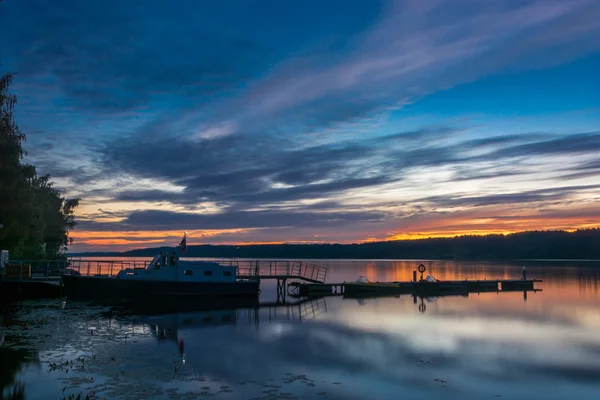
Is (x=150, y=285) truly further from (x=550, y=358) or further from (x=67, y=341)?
(x=550, y=358)

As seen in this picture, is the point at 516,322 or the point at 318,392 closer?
the point at 318,392

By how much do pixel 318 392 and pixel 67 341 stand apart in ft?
40.8

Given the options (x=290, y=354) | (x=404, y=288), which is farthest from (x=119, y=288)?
(x=404, y=288)

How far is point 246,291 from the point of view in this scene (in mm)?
44500

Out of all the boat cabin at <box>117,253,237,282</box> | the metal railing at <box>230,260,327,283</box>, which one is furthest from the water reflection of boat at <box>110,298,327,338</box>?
the metal railing at <box>230,260,327,283</box>

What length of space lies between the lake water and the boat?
11.1ft

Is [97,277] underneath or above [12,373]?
above

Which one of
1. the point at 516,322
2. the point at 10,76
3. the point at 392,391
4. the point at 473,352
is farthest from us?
the point at 516,322

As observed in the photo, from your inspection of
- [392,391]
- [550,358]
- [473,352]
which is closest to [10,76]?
[392,391]

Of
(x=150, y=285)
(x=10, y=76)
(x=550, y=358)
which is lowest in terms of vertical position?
(x=550, y=358)

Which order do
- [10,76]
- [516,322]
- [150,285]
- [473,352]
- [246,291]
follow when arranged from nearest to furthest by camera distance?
[473,352]
[10,76]
[516,322]
[150,285]
[246,291]

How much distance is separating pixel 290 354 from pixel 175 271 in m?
23.0

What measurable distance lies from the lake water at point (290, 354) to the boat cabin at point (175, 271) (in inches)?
213

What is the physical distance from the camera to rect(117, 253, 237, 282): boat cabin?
4175 centimetres
